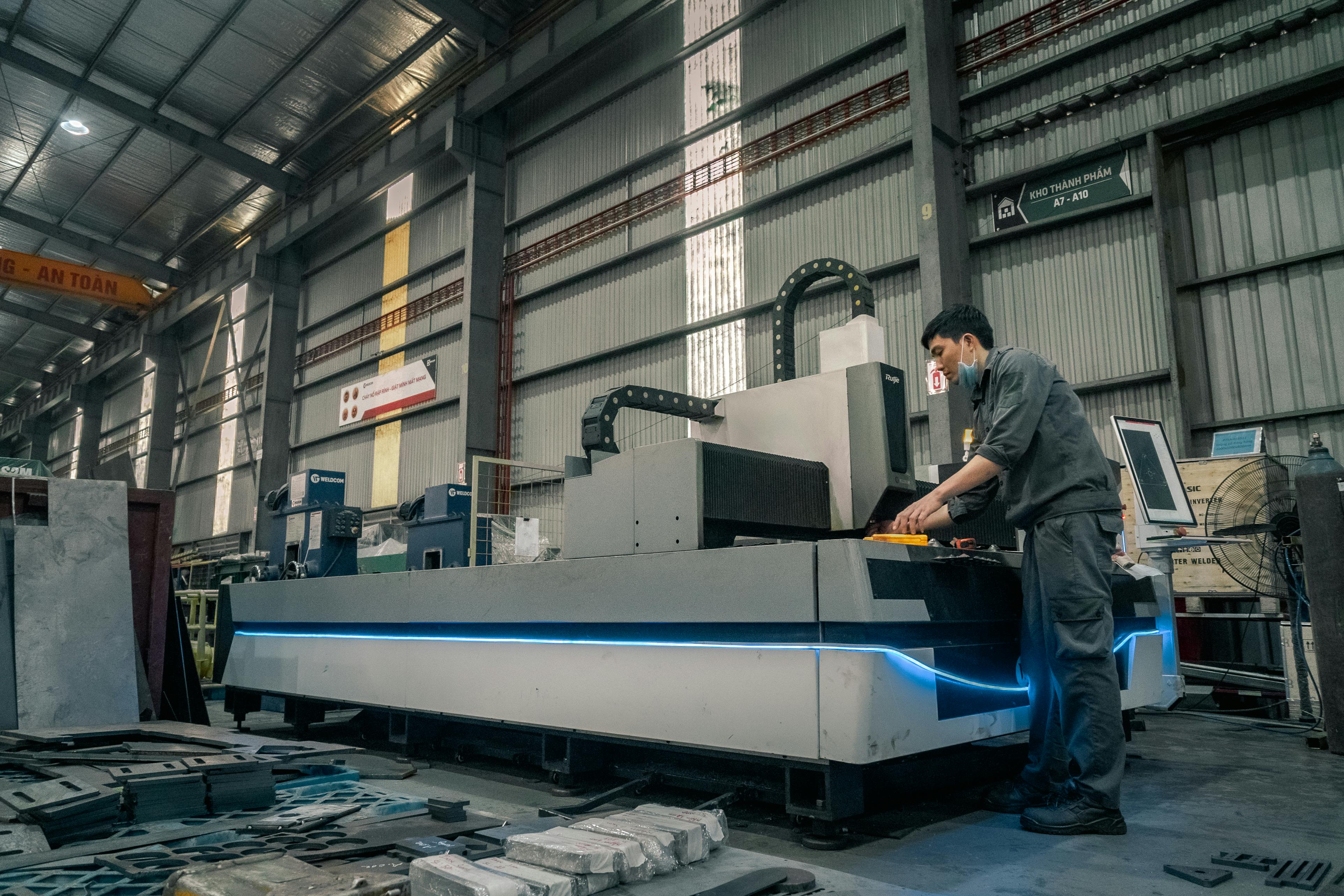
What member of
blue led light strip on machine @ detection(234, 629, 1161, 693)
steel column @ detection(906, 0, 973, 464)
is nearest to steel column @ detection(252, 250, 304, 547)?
steel column @ detection(906, 0, 973, 464)

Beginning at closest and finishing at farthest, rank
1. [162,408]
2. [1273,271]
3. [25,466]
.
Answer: [1273,271] < [25,466] < [162,408]

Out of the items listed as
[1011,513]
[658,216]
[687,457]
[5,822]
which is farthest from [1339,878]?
[658,216]

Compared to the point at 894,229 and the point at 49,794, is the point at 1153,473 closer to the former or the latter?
the point at 894,229

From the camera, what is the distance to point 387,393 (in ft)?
39.2

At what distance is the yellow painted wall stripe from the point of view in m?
11.7

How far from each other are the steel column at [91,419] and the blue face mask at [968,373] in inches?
894

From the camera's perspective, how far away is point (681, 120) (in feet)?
28.7

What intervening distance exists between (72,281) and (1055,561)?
16.1 meters

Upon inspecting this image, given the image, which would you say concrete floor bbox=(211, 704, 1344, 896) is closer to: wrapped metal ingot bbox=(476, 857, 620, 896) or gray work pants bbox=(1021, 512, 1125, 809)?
gray work pants bbox=(1021, 512, 1125, 809)

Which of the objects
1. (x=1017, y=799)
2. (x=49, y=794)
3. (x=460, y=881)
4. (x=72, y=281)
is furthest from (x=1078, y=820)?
(x=72, y=281)

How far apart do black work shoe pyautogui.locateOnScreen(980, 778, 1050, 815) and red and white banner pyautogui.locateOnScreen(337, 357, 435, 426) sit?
9526 mm

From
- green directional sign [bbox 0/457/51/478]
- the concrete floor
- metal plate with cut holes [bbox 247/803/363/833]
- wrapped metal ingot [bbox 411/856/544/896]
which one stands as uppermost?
green directional sign [bbox 0/457/51/478]

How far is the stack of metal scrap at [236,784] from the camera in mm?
2648

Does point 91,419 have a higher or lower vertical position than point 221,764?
higher
